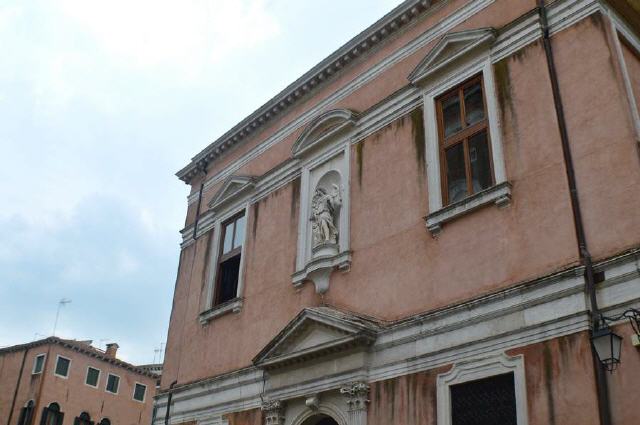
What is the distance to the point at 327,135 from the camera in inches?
518

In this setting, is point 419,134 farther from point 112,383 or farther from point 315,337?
point 112,383

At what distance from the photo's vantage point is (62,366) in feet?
122

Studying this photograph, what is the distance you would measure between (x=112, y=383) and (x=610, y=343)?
38095 millimetres

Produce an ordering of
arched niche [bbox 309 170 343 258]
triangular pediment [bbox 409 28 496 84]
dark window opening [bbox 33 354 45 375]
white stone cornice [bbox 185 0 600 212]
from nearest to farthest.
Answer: white stone cornice [bbox 185 0 600 212] < triangular pediment [bbox 409 28 496 84] < arched niche [bbox 309 170 343 258] < dark window opening [bbox 33 354 45 375]

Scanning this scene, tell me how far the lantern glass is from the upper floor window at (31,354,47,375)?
35194mm

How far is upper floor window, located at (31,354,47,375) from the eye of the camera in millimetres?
36500

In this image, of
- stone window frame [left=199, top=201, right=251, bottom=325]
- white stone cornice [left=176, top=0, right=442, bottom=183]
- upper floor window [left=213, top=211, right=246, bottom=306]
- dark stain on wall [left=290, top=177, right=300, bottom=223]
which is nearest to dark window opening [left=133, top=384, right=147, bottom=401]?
white stone cornice [left=176, top=0, right=442, bottom=183]

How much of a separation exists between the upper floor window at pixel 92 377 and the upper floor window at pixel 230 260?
27.1 meters

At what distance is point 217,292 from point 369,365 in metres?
5.68

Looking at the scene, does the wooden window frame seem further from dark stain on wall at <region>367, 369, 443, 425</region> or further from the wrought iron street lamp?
the wrought iron street lamp

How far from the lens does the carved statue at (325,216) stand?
12.1 m

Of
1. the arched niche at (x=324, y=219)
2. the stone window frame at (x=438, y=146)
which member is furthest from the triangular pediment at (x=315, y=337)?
the stone window frame at (x=438, y=146)

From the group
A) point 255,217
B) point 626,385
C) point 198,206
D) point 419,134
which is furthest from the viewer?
point 198,206

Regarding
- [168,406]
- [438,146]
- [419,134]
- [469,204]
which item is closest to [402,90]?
[419,134]
